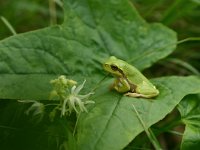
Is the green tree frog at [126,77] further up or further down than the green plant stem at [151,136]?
further up

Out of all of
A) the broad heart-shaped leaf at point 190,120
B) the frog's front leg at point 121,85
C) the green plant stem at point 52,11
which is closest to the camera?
the broad heart-shaped leaf at point 190,120

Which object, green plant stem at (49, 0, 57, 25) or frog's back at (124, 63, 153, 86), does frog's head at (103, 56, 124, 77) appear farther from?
green plant stem at (49, 0, 57, 25)

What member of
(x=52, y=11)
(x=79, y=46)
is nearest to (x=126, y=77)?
(x=79, y=46)

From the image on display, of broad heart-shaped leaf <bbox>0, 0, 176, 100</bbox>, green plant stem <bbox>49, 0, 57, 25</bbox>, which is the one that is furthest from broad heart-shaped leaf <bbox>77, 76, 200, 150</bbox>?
green plant stem <bbox>49, 0, 57, 25</bbox>

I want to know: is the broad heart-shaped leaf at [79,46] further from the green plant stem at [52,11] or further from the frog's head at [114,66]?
the green plant stem at [52,11]

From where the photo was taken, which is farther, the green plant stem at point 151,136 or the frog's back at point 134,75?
the frog's back at point 134,75

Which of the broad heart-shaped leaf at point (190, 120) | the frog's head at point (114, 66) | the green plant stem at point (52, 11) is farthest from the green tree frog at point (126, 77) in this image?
the green plant stem at point (52, 11)

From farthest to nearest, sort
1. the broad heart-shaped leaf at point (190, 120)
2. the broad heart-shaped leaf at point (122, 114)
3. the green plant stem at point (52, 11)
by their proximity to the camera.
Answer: the green plant stem at point (52, 11), the broad heart-shaped leaf at point (190, 120), the broad heart-shaped leaf at point (122, 114)

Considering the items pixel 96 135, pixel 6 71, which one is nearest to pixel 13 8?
pixel 6 71
